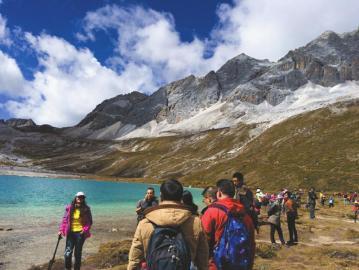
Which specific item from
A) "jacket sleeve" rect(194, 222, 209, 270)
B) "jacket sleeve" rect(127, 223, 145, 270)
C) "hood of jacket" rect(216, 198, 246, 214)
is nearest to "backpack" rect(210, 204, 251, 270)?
"hood of jacket" rect(216, 198, 246, 214)

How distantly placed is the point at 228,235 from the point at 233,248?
0.26 meters

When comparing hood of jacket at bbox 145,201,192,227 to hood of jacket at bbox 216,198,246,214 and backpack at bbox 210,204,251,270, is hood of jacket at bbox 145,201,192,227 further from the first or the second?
hood of jacket at bbox 216,198,246,214

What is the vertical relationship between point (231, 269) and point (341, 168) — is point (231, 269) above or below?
below

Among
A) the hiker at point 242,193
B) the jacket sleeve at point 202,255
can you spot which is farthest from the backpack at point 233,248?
the hiker at point 242,193

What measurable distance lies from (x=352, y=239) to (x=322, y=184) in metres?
83.1

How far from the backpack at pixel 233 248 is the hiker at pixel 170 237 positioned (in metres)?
0.84

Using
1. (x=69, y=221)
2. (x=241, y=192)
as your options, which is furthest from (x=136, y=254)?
(x=69, y=221)

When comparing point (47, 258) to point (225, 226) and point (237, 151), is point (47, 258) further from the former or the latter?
point (237, 151)

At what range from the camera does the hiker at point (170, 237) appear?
6453 mm

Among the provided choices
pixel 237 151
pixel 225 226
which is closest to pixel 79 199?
pixel 225 226

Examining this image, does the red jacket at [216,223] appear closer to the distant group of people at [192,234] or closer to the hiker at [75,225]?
the distant group of people at [192,234]

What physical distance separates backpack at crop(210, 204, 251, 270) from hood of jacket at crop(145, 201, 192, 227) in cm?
141

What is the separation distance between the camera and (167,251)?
6430 mm

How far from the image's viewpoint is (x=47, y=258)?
71.2ft
